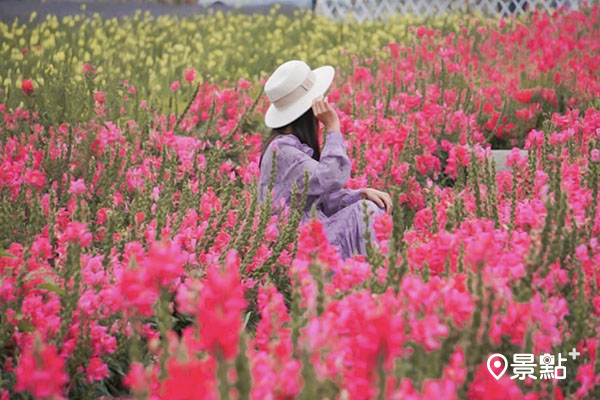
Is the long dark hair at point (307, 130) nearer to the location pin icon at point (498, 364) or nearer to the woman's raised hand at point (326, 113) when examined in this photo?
the woman's raised hand at point (326, 113)

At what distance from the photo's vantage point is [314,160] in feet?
11.4

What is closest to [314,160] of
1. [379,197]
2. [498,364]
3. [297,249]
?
[379,197]

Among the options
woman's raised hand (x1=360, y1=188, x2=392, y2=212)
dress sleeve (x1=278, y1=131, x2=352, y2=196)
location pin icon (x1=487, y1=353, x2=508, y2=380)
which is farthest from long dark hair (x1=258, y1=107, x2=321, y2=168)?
location pin icon (x1=487, y1=353, x2=508, y2=380)

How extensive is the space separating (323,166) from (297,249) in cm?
80

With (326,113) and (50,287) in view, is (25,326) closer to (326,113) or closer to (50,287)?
(50,287)

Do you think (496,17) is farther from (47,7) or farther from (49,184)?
(49,184)

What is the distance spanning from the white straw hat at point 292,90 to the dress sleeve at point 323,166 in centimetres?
18

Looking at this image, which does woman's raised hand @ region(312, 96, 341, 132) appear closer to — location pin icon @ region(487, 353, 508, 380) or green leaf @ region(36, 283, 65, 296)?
green leaf @ region(36, 283, 65, 296)

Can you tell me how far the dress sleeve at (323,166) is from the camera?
3350mm

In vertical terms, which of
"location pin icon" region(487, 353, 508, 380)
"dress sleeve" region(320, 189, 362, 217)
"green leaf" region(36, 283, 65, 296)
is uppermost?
"location pin icon" region(487, 353, 508, 380)

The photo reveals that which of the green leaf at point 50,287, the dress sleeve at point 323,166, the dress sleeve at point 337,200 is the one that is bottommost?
the dress sleeve at point 337,200

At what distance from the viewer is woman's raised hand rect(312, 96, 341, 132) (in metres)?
3.41

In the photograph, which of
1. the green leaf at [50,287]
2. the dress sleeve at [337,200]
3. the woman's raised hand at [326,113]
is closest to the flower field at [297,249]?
the green leaf at [50,287]

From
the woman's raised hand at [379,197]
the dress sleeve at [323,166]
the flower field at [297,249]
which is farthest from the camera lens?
the woman's raised hand at [379,197]
